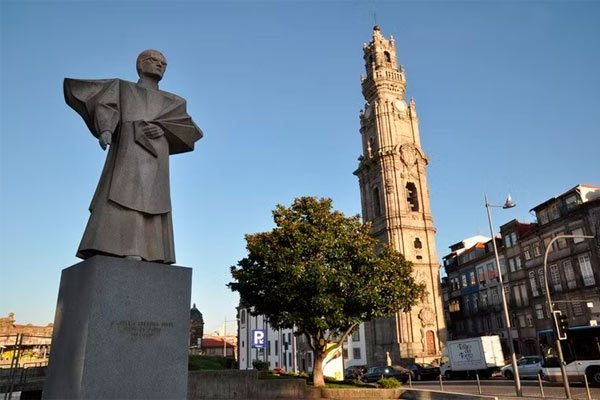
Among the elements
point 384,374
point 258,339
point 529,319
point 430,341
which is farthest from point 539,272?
point 258,339

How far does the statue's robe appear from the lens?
20.5ft

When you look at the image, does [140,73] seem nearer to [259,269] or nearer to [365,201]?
[259,269]

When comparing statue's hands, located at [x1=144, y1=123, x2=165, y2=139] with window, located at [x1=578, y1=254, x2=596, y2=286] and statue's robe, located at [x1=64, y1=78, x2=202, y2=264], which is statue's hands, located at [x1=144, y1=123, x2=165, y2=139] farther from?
window, located at [x1=578, y1=254, x2=596, y2=286]

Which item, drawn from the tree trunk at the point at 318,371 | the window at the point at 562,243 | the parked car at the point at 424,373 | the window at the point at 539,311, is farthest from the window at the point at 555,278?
the tree trunk at the point at 318,371

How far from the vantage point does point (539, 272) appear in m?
48.6

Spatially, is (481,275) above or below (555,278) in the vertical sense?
above

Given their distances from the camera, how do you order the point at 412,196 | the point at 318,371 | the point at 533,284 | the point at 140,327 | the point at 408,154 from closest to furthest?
the point at 140,327 → the point at 318,371 → the point at 533,284 → the point at 408,154 → the point at 412,196

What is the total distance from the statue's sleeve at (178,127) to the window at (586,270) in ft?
149

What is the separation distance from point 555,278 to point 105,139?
50002mm

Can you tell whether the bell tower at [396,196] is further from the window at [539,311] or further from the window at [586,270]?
the window at [586,270]

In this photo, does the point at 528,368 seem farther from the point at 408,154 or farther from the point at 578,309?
the point at 408,154

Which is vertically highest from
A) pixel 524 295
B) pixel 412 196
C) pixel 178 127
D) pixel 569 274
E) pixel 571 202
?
pixel 412 196

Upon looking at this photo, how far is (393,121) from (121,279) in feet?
188

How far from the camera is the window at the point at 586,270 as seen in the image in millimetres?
41188
